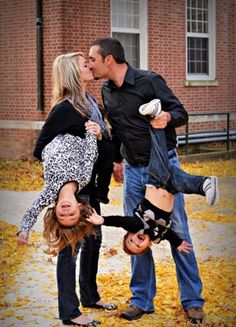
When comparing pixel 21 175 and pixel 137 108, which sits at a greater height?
pixel 137 108

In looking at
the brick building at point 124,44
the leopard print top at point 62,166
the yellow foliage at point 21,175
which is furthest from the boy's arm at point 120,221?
the brick building at point 124,44

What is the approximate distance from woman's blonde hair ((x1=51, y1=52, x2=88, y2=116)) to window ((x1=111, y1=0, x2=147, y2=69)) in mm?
11624

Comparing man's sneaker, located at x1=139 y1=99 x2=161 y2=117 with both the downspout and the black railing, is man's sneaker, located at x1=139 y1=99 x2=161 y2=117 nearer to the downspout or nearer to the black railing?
the downspout

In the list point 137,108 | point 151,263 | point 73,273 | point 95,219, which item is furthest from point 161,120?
point 73,273

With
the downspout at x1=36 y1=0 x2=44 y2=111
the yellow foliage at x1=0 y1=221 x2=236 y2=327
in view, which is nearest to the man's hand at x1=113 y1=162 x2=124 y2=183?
the yellow foliage at x1=0 y1=221 x2=236 y2=327

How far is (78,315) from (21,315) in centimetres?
51

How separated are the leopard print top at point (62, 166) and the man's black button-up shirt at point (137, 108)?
287 mm

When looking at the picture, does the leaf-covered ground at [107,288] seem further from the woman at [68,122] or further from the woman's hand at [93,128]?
the woman's hand at [93,128]

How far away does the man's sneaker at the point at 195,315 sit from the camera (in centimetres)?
549

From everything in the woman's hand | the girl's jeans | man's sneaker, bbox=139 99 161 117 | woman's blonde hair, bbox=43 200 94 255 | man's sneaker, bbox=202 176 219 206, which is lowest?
the girl's jeans

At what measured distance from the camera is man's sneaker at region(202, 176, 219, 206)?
5.22 meters

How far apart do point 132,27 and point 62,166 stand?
40.8 ft

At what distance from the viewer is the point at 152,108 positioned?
17.0 feet

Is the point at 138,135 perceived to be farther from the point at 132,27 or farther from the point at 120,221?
the point at 132,27
